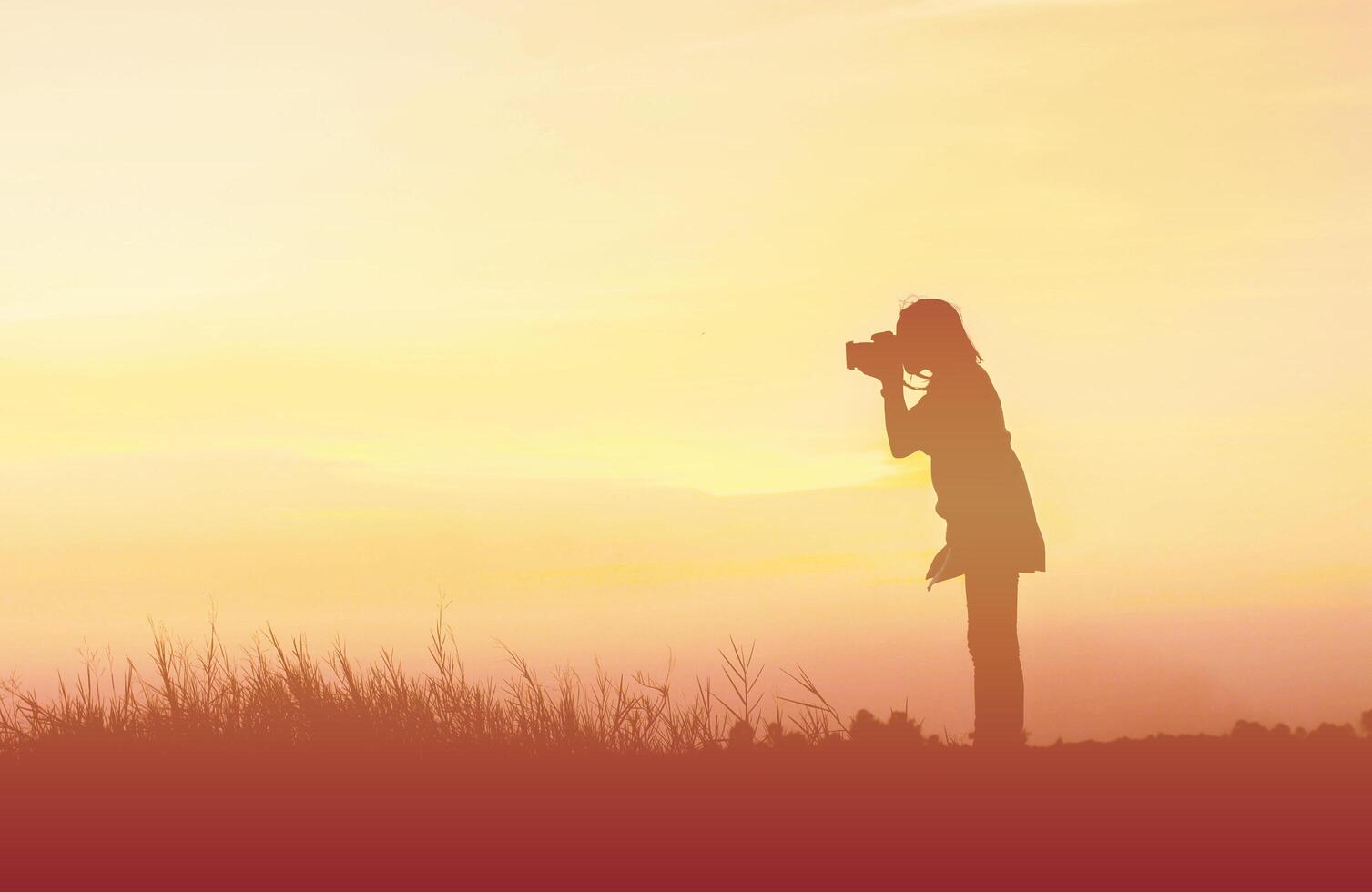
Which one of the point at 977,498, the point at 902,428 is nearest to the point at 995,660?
the point at 977,498

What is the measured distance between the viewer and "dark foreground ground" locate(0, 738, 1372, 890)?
6027 millimetres

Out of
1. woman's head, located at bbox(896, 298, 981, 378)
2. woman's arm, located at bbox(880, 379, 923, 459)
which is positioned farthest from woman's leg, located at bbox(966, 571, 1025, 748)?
woman's head, located at bbox(896, 298, 981, 378)

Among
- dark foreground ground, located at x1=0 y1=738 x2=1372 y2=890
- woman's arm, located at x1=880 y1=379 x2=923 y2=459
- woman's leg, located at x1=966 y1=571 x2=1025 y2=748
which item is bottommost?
dark foreground ground, located at x1=0 y1=738 x2=1372 y2=890

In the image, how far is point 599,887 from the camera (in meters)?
5.86

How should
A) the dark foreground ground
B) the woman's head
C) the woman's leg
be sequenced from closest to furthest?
the dark foreground ground → the woman's leg → the woman's head

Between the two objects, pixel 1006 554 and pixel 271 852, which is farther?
pixel 1006 554

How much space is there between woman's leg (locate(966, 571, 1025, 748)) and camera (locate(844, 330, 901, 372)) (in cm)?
129

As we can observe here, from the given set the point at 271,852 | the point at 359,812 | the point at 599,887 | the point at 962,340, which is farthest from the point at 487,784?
the point at 962,340

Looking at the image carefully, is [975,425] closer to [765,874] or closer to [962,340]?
[962,340]

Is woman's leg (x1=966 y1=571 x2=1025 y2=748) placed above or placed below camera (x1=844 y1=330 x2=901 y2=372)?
below

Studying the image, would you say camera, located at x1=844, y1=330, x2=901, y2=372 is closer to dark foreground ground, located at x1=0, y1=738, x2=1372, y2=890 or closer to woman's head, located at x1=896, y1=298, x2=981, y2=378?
woman's head, located at x1=896, y1=298, x2=981, y2=378

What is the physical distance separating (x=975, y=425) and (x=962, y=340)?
0.51 meters

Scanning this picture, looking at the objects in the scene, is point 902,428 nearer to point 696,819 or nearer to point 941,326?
point 941,326

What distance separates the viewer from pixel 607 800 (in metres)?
7.12
